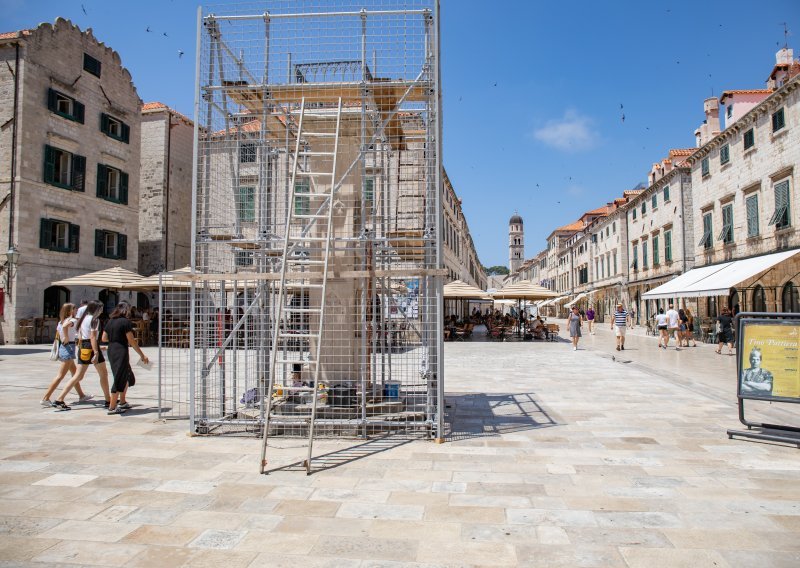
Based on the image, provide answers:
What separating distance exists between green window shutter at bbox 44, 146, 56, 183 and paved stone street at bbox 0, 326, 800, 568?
16.9 metres

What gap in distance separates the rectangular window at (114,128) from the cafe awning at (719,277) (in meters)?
26.0

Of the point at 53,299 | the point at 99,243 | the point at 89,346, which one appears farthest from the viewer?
the point at 99,243

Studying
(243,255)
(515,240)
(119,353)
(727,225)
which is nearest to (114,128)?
(119,353)

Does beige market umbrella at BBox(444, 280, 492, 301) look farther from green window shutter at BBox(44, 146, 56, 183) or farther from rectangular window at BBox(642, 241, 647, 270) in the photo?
rectangular window at BBox(642, 241, 647, 270)

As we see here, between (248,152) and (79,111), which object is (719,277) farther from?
(79,111)

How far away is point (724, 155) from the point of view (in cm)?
2467

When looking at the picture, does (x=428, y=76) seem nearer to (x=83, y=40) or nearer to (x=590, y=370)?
(x=590, y=370)

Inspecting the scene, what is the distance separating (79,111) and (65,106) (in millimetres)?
581

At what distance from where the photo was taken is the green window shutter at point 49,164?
21.5m

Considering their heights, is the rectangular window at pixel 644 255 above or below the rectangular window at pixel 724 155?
below

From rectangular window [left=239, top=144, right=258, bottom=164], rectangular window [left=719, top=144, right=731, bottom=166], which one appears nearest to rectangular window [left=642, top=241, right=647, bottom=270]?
rectangular window [left=719, top=144, right=731, bottom=166]

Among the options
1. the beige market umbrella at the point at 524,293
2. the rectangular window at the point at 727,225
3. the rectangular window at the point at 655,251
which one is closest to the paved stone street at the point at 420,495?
the beige market umbrella at the point at 524,293

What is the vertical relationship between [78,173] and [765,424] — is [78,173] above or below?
above

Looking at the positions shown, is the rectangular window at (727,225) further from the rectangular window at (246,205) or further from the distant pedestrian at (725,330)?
the rectangular window at (246,205)
